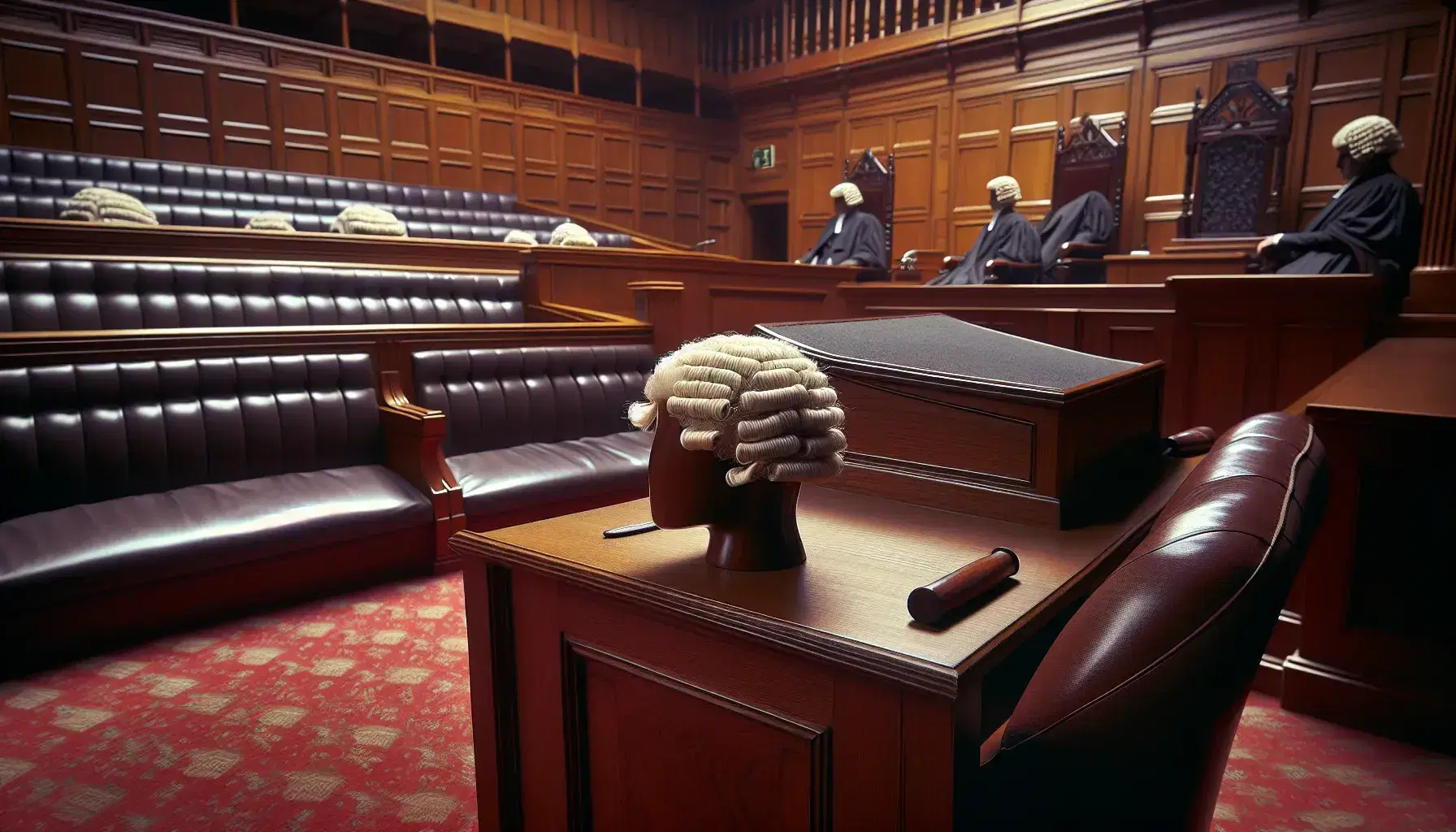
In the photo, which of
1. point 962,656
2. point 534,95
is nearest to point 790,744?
point 962,656

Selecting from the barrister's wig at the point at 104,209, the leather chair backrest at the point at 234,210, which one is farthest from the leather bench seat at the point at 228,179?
the barrister's wig at the point at 104,209

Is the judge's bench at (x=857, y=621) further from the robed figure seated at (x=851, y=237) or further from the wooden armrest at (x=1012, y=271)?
the robed figure seated at (x=851, y=237)

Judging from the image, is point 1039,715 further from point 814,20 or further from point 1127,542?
point 814,20

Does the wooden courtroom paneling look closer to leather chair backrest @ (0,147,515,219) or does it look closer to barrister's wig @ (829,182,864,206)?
leather chair backrest @ (0,147,515,219)

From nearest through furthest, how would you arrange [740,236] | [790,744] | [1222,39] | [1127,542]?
[790,744], [1127,542], [1222,39], [740,236]

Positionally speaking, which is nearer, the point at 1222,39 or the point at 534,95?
the point at 1222,39

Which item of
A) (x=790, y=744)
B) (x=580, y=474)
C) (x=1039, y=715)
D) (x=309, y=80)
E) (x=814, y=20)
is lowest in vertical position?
(x=580, y=474)

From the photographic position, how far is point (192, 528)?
2152mm

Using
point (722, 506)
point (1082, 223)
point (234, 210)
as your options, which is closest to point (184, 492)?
point (722, 506)

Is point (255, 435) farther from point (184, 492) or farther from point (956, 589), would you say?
point (956, 589)

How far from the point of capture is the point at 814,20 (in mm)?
8414

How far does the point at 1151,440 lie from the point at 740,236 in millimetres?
8262

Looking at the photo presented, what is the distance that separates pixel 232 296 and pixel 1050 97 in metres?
6.31

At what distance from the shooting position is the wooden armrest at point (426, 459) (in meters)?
2.57
